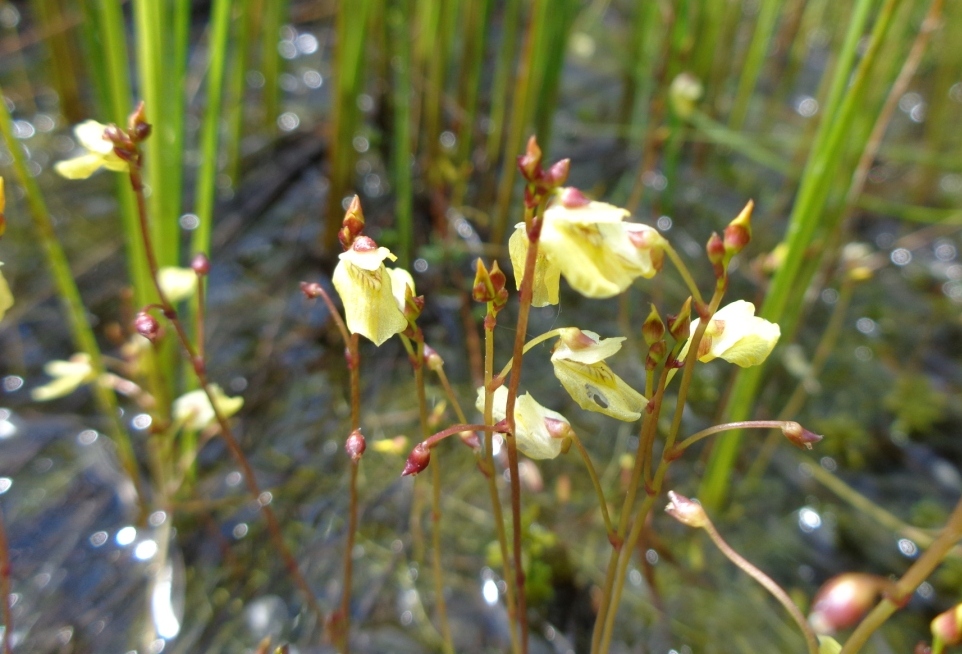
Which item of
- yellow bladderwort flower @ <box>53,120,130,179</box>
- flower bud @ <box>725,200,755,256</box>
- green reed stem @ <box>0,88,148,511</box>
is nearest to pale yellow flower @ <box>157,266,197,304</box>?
green reed stem @ <box>0,88,148,511</box>

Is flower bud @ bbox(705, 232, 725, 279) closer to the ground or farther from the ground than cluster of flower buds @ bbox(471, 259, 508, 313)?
farther from the ground

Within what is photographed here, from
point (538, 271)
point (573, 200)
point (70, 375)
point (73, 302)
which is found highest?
point (573, 200)

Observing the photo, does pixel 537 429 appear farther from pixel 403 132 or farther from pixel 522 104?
pixel 522 104

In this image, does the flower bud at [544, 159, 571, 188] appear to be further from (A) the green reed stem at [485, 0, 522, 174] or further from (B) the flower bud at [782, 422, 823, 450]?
(A) the green reed stem at [485, 0, 522, 174]

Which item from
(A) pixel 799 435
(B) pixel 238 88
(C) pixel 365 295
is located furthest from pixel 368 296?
(B) pixel 238 88

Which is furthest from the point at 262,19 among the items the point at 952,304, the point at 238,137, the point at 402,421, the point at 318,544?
the point at 952,304

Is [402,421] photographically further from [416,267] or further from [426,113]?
[426,113]

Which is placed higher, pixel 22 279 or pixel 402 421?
pixel 22 279
